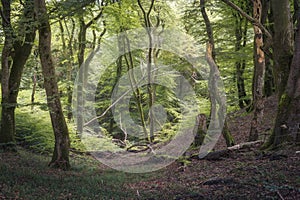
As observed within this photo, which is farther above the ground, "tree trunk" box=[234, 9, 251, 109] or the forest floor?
"tree trunk" box=[234, 9, 251, 109]

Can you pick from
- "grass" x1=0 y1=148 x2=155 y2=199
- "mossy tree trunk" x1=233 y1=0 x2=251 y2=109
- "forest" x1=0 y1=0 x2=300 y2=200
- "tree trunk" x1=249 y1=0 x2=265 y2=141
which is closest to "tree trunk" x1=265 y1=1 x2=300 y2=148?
"forest" x1=0 y1=0 x2=300 y2=200

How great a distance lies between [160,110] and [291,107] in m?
18.7

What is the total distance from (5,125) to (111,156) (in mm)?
7043

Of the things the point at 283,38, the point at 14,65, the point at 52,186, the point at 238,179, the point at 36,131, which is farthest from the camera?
the point at 36,131

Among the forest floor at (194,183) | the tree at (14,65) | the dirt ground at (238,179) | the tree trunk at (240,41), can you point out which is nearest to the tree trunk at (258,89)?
the dirt ground at (238,179)

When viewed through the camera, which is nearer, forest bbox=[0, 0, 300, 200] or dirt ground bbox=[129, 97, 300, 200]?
dirt ground bbox=[129, 97, 300, 200]

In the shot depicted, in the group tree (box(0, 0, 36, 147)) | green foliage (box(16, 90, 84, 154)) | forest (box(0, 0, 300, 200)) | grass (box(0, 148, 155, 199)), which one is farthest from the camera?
green foliage (box(16, 90, 84, 154))

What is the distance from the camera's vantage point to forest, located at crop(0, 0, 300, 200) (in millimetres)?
7634

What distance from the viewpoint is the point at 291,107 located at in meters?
8.57

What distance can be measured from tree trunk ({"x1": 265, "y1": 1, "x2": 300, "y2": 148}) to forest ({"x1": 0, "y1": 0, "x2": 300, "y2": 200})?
0.03 metres

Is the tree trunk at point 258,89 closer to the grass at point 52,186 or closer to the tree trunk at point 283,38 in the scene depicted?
the tree trunk at point 283,38

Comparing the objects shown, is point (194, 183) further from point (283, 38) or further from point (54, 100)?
point (54, 100)

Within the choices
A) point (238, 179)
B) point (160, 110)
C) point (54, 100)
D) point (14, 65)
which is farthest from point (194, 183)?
point (160, 110)

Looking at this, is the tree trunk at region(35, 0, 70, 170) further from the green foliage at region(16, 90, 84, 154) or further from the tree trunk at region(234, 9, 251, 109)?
the tree trunk at region(234, 9, 251, 109)
